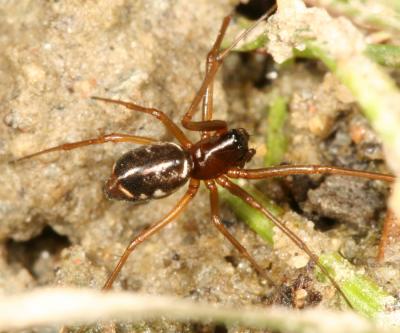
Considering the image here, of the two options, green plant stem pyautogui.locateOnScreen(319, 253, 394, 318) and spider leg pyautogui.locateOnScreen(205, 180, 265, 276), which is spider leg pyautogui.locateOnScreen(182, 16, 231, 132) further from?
green plant stem pyautogui.locateOnScreen(319, 253, 394, 318)

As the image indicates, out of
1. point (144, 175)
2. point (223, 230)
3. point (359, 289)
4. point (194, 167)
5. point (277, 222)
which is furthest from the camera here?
point (194, 167)

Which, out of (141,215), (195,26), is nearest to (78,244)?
(141,215)

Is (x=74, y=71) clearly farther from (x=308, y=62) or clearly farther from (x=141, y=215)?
(x=308, y=62)

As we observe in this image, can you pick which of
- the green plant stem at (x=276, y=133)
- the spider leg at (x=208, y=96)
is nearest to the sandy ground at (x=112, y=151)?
the green plant stem at (x=276, y=133)

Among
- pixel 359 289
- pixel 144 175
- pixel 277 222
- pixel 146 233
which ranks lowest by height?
pixel 359 289

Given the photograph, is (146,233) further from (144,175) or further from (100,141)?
(100,141)

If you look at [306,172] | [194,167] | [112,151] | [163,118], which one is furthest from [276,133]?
[112,151]

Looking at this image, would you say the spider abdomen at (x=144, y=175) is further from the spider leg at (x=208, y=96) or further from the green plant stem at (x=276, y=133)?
the green plant stem at (x=276, y=133)
